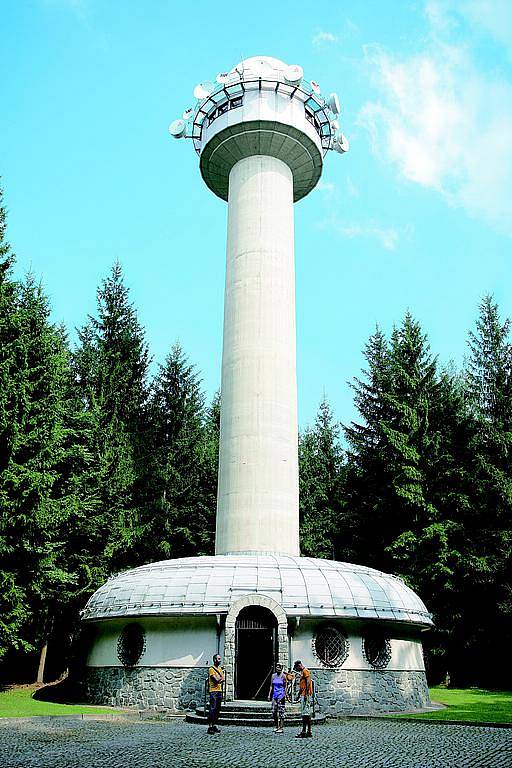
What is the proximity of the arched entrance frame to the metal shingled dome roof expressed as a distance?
10.0 inches

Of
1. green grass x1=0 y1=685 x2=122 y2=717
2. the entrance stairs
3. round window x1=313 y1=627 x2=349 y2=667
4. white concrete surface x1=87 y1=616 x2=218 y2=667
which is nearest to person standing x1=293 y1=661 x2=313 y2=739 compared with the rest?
the entrance stairs

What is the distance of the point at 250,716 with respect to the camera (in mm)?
16234

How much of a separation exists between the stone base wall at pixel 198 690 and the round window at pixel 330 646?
0.97 feet

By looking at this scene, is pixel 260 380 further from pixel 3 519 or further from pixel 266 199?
pixel 3 519

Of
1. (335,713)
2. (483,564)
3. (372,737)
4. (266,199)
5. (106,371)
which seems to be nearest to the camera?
(372,737)

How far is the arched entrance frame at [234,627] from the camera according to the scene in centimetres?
1803

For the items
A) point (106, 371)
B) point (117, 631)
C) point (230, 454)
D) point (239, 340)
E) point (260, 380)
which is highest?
point (106, 371)

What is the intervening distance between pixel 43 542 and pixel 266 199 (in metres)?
15.8

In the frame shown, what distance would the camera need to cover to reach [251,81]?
2803 cm

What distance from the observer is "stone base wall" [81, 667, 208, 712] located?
18156 mm

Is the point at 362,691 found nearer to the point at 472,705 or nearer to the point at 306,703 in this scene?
the point at 306,703

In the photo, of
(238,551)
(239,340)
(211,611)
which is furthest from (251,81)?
(211,611)

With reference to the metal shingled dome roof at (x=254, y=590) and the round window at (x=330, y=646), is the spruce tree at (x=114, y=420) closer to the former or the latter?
the metal shingled dome roof at (x=254, y=590)

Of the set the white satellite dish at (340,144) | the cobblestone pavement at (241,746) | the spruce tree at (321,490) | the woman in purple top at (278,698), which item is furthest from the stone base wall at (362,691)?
the white satellite dish at (340,144)
